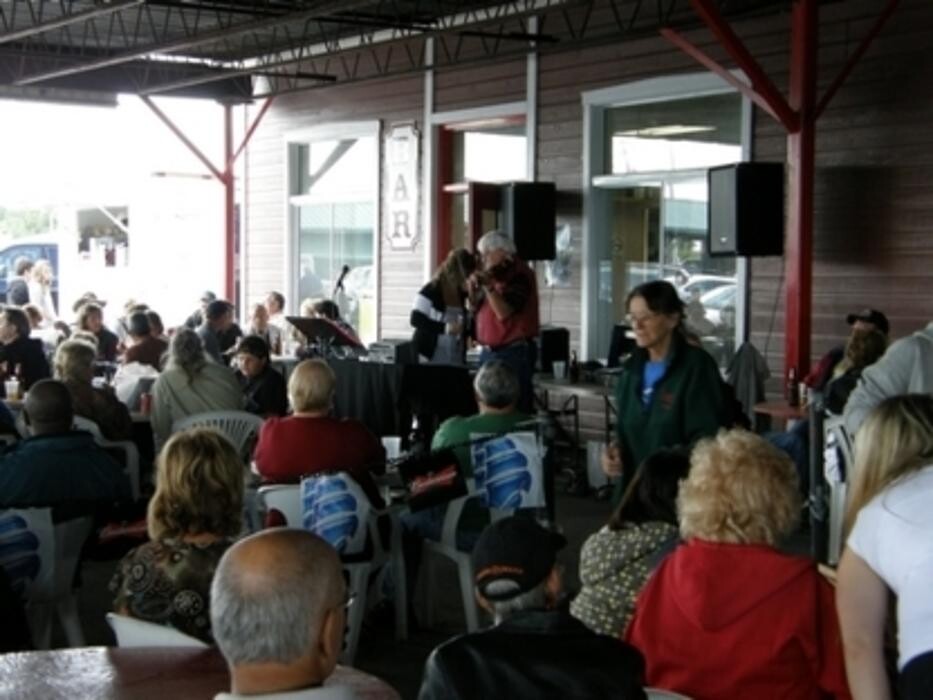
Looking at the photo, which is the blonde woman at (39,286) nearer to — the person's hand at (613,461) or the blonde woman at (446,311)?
the blonde woman at (446,311)

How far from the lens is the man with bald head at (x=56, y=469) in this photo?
4.96 metres

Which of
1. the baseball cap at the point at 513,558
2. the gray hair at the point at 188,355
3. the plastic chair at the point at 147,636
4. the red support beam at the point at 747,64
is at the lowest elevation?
the plastic chair at the point at 147,636

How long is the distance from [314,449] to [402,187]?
29.6 ft

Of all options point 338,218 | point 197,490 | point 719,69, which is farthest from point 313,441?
point 338,218

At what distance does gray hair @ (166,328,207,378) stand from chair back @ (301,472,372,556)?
8.07ft

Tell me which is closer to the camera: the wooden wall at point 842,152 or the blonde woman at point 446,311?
the blonde woman at point 446,311

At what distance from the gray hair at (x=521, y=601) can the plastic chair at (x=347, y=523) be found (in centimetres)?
251

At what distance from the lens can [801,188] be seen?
355 inches

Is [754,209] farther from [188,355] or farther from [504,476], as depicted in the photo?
[504,476]

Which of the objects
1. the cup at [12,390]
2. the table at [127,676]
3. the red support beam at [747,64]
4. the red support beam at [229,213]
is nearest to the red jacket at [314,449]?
the table at [127,676]

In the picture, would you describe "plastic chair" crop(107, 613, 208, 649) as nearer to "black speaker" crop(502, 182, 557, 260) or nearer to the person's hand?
the person's hand

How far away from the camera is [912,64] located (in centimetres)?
922

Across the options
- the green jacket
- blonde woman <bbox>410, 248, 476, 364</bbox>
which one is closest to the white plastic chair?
the green jacket

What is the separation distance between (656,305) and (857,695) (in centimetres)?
214
